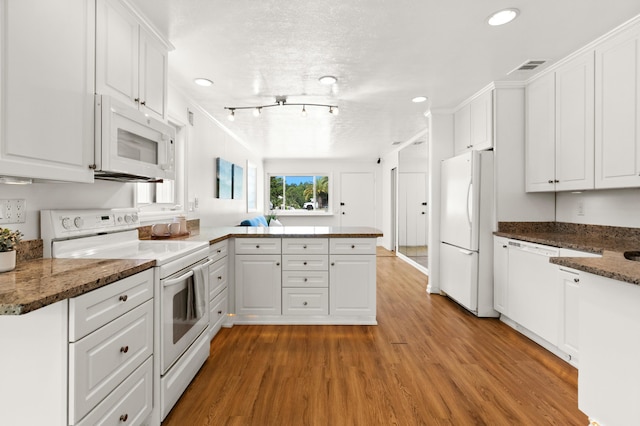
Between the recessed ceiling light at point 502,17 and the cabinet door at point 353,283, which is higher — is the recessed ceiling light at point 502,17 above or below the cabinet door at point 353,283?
above

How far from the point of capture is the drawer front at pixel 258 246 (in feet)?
9.74

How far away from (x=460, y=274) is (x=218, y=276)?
8.36ft

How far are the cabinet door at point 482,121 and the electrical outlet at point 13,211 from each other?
12.0ft

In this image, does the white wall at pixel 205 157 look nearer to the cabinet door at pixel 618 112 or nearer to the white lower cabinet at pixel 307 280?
the white lower cabinet at pixel 307 280

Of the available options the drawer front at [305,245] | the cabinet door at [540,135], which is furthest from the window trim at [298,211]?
the cabinet door at [540,135]

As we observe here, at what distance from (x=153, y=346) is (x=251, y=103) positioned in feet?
9.43

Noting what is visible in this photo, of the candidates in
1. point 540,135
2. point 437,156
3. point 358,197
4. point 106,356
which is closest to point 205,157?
point 437,156

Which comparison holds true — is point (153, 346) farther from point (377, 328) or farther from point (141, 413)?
point (377, 328)

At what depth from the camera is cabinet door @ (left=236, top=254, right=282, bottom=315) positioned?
9.78ft

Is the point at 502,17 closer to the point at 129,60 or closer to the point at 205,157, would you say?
the point at 129,60

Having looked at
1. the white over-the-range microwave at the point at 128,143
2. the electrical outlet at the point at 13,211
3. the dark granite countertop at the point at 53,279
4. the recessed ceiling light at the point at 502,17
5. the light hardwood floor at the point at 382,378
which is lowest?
the light hardwood floor at the point at 382,378

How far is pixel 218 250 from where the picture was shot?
270 centimetres

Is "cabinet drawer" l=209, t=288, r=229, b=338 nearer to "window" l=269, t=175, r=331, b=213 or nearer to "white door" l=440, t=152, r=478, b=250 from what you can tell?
"white door" l=440, t=152, r=478, b=250

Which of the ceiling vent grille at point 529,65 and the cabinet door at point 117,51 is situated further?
the ceiling vent grille at point 529,65
